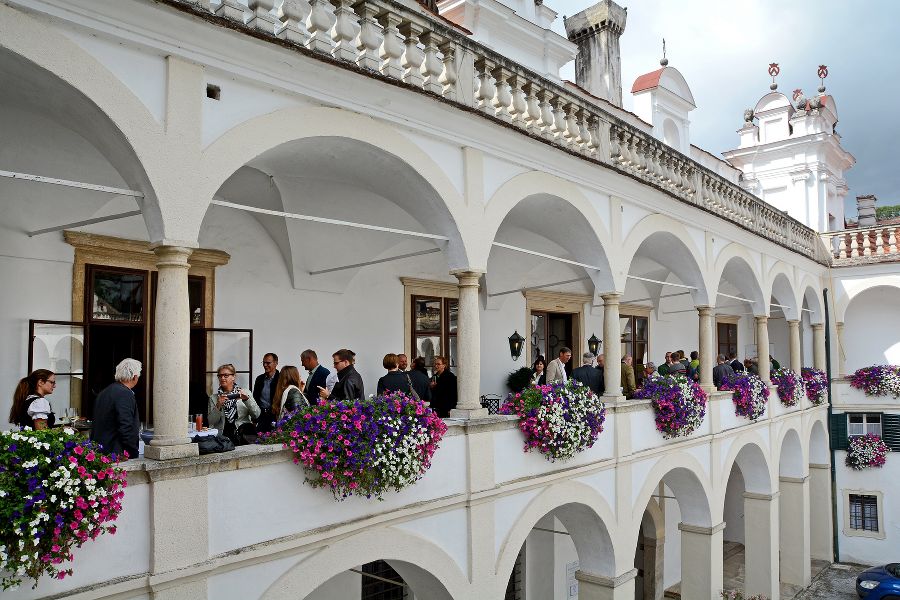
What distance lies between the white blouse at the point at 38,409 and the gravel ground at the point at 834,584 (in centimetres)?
1802

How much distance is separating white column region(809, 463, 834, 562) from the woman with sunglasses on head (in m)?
21.5

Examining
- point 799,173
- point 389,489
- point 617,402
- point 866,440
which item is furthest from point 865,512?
point 389,489

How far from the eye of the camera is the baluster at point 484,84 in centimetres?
819

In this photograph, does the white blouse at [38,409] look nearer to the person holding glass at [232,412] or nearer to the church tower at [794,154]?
the person holding glass at [232,412]

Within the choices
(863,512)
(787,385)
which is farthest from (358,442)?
(863,512)

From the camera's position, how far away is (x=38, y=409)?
5945mm

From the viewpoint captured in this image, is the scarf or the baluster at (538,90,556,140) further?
the baluster at (538,90,556,140)

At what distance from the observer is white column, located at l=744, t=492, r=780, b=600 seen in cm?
1580

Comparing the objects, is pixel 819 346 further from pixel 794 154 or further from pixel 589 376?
pixel 589 376

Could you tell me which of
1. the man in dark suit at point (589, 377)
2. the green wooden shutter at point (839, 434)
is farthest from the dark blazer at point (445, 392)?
the green wooden shutter at point (839, 434)

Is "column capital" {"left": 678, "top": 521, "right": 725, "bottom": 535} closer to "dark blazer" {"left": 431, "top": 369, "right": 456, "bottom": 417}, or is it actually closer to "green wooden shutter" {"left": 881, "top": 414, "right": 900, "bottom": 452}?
"dark blazer" {"left": 431, "top": 369, "right": 456, "bottom": 417}

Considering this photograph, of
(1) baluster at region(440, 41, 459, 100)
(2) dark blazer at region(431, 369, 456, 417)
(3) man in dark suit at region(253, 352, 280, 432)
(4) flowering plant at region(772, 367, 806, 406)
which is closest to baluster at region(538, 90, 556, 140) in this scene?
(1) baluster at region(440, 41, 459, 100)

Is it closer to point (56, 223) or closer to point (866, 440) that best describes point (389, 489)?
point (56, 223)

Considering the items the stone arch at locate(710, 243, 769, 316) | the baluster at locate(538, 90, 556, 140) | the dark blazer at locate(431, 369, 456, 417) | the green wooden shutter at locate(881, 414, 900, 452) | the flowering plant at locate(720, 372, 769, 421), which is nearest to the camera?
the baluster at locate(538, 90, 556, 140)
